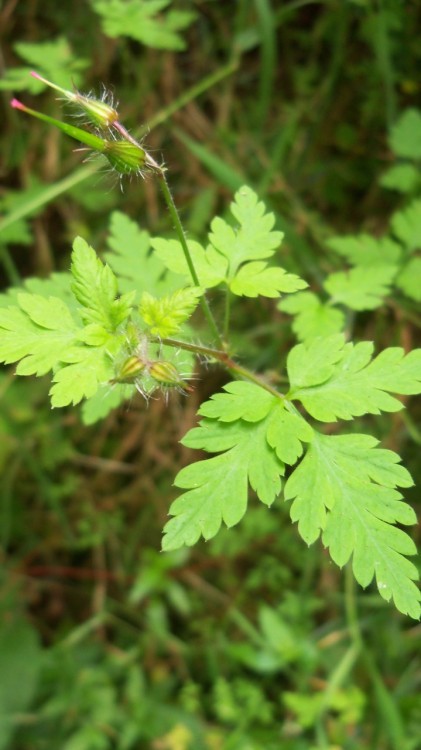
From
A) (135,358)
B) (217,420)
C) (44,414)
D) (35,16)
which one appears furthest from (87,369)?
(35,16)

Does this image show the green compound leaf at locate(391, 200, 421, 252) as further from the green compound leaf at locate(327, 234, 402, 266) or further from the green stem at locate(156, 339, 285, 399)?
the green stem at locate(156, 339, 285, 399)

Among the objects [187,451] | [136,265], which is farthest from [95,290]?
[187,451]

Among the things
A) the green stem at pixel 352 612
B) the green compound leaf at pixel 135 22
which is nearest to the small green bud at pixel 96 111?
the green compound leaf at pixel 135 22

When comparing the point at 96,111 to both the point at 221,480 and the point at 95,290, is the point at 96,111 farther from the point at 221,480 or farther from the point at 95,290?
the point at 221,480

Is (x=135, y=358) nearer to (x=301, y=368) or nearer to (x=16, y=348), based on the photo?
(x=16, y=348)

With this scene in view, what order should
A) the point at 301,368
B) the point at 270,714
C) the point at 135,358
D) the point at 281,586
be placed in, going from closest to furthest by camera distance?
the point at 135,358 → the point at 301,368 → the point at 270,714 → the point at 281,586

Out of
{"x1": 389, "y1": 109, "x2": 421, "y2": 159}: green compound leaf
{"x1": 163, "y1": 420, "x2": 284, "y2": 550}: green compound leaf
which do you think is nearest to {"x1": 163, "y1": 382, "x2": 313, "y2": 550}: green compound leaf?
{"x1": 163, "y1": 420, "x2": 284, "y2": 550}: green compound leaf
